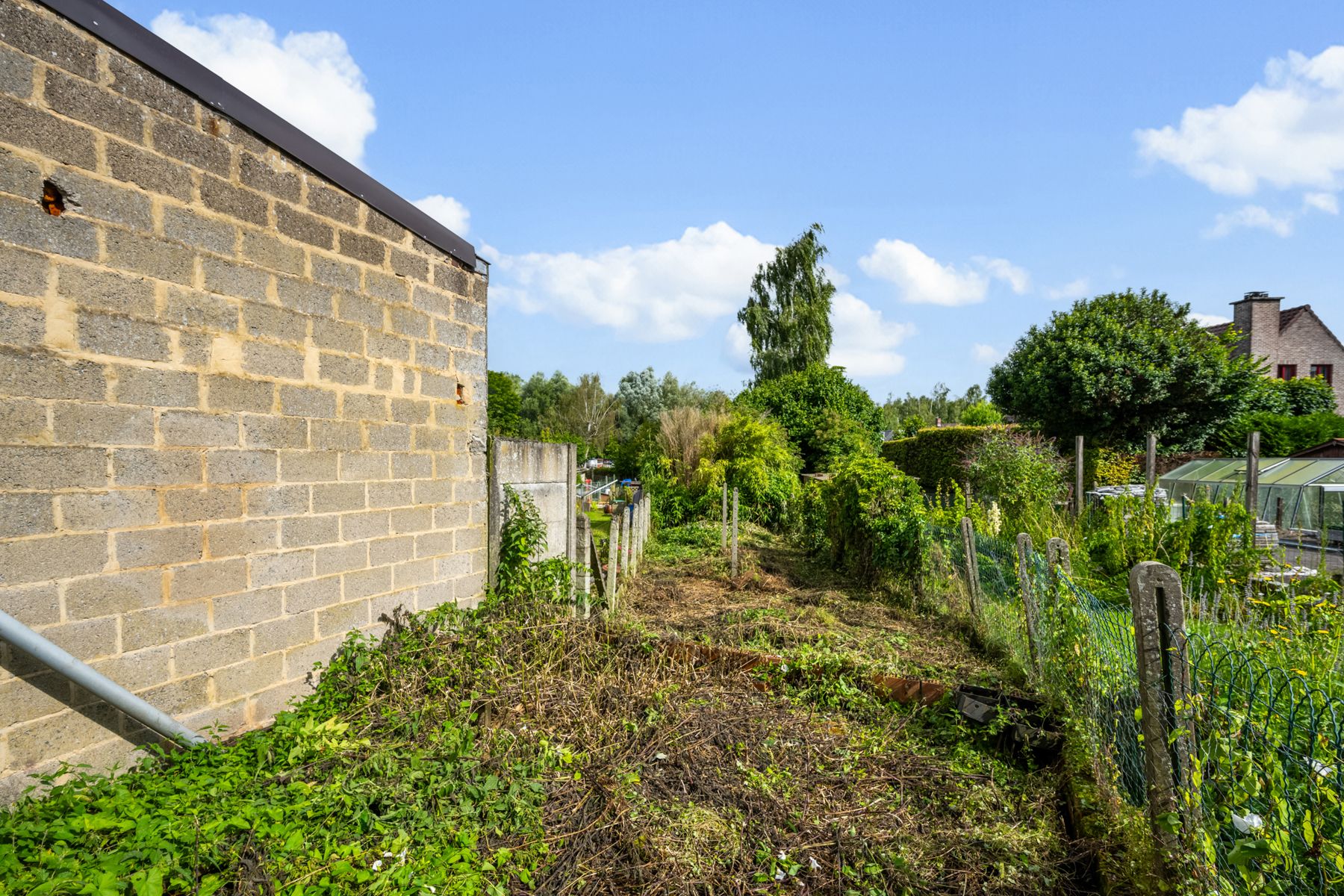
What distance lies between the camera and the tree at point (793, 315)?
2886 centimetres

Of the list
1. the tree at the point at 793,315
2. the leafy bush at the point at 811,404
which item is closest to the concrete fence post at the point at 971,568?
the leafy bush at the point at 811,404

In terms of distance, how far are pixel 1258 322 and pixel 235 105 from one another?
121 ft

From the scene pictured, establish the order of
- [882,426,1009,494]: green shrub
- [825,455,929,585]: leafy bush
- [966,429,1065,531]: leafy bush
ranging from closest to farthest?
[825,455,929,585]: leafy bush
[966,429,1065,531]: leafy bush
[882,426,1009,494]: green shrub

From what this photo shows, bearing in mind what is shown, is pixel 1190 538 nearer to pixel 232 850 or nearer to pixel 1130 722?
pixel 1130 722

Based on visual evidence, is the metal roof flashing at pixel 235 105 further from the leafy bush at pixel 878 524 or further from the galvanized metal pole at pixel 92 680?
the leafy bush at pixel 878 524

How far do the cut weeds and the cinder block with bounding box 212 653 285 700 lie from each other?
0.75 feet

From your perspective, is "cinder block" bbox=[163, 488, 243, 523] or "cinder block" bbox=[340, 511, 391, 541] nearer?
"cinder block" bbox=[163, 488, 243, 523]

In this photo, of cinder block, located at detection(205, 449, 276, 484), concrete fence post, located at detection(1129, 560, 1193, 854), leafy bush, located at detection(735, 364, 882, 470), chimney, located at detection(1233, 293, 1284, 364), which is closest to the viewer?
concrete fence post, located at detection(1129, 560, 1193, 854)

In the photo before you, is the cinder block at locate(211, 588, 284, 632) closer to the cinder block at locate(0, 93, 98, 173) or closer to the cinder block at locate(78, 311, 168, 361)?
the cinder block at locate(78, 311, 168, 361)

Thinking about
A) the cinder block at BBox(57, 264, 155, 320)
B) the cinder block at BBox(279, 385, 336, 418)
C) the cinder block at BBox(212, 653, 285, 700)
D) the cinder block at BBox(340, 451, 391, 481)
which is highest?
the cinder block at BBox(57, 264, 155, 320)

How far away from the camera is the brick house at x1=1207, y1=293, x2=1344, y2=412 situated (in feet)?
91.5

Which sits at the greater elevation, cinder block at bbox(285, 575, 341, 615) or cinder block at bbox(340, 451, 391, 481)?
cinder block at bbox(340, 451, 391, 481)

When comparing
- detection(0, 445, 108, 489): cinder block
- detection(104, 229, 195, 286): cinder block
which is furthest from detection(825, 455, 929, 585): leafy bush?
detection(0, 445, 108, 489): cinder block

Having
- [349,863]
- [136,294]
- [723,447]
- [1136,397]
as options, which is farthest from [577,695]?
[1136,397]
